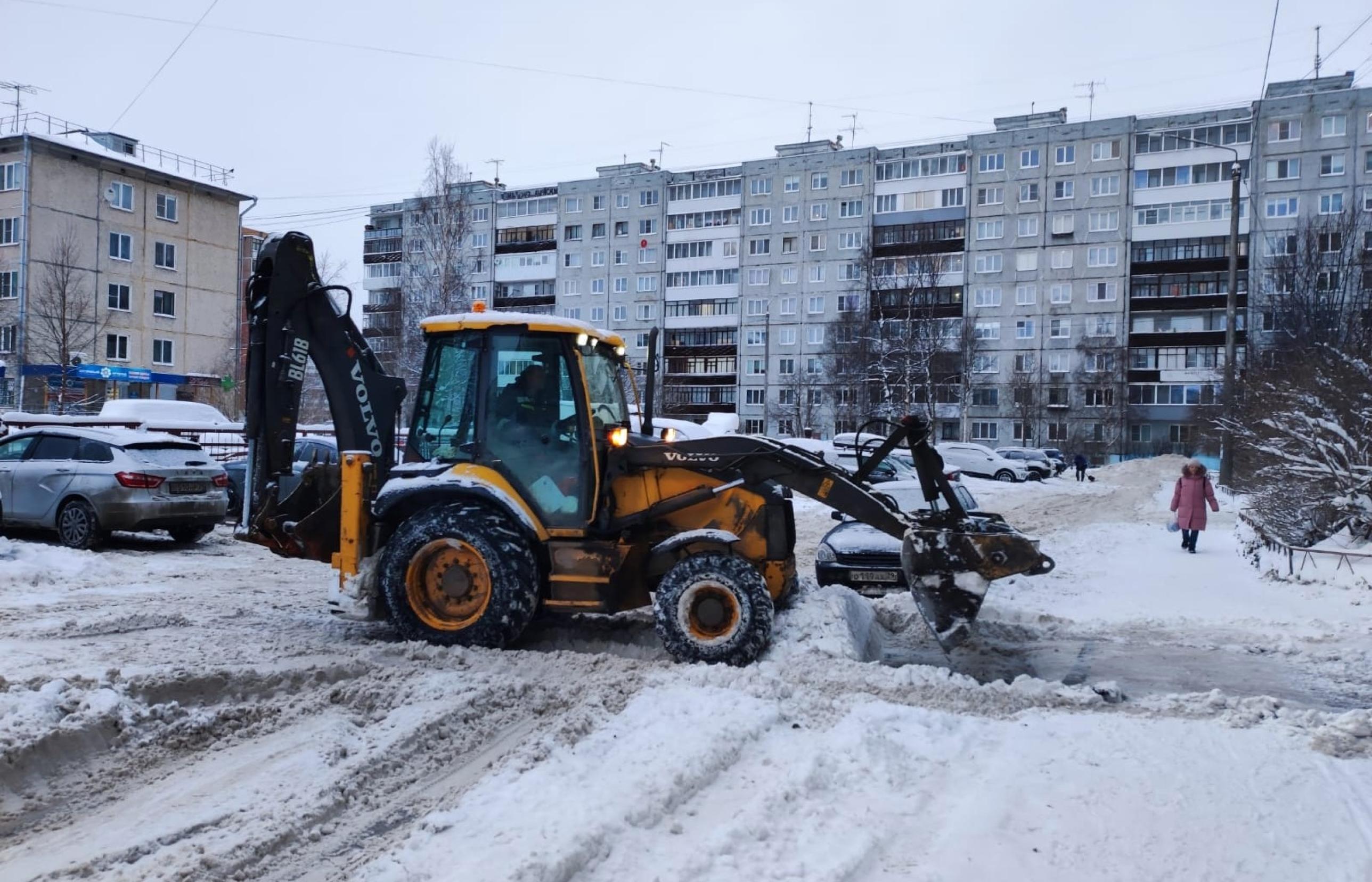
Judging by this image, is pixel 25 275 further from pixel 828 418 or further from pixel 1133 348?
pixel 1133 348

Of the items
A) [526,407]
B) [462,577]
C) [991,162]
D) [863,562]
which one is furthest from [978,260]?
[462,577]

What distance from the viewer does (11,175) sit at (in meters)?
44.3

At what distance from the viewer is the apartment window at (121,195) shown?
155ft

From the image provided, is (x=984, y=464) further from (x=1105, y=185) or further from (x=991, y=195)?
(x=1105, y=185)

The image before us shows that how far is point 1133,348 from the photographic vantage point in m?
64.2

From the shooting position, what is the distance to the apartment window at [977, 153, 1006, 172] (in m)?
65.6

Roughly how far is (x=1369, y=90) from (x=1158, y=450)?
2357cm

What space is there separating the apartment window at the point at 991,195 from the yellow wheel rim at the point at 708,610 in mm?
63837

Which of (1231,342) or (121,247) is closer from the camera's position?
(1231,342)

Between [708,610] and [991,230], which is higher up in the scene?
[991,230]

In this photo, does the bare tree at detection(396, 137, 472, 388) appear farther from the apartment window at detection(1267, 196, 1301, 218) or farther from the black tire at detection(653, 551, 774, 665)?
the apartment window at detection(1267, 196, 1301, 218)

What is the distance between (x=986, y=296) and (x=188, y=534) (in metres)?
60.1

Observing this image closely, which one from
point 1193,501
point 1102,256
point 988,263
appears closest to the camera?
point 1193,501

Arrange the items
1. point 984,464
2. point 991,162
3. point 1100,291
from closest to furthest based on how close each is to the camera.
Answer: point 984,464 < point 1100,291 < point 991,162
